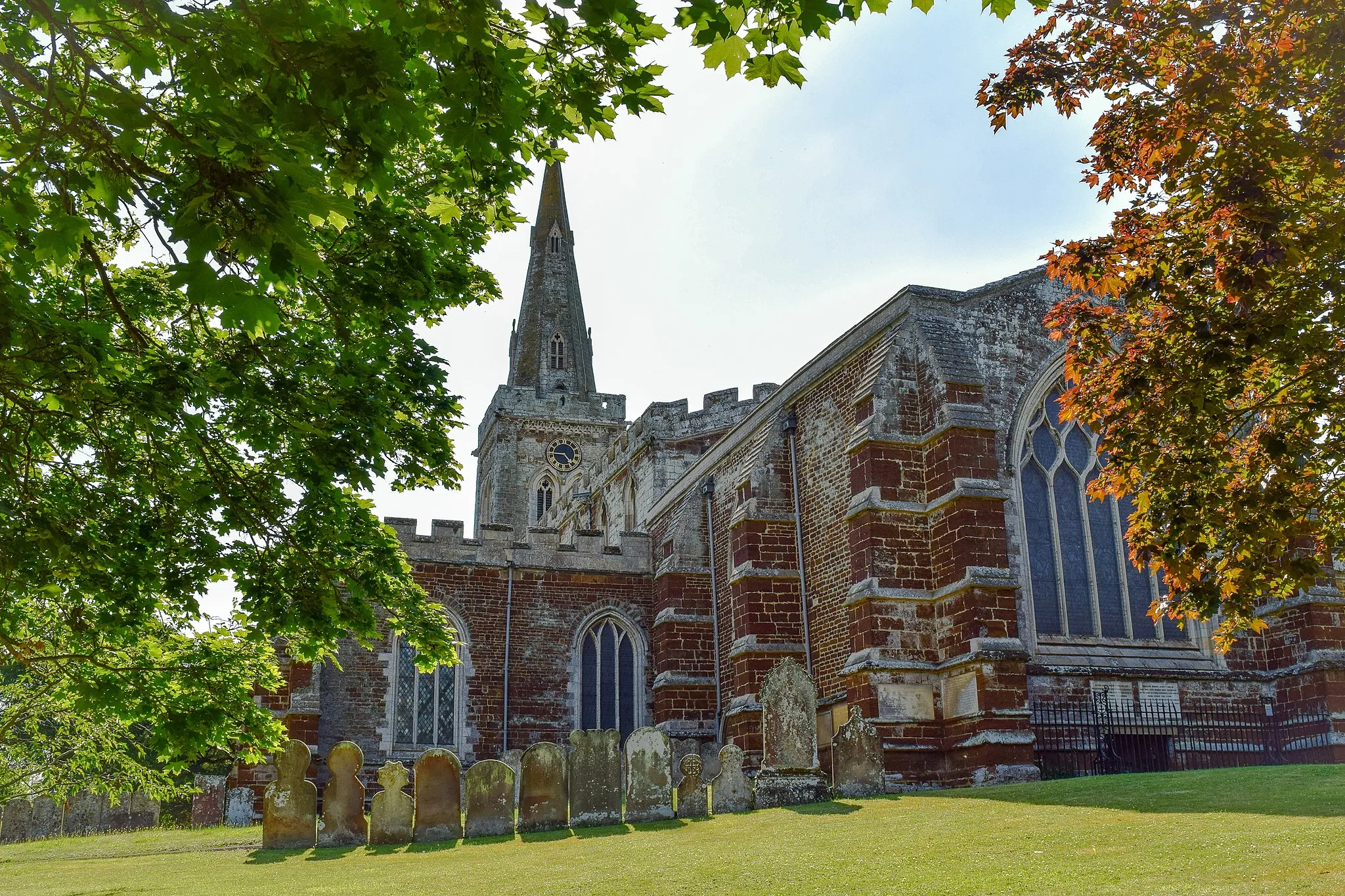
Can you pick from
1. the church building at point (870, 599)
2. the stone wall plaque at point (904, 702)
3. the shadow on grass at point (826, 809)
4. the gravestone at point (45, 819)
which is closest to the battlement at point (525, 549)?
the church building at point (870, 599)

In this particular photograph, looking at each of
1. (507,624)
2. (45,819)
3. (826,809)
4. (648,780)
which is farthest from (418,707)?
(826,809)

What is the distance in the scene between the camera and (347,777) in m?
13.2

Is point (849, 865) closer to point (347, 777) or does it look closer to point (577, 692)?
point (347, 777)

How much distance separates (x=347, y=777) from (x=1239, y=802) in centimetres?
914

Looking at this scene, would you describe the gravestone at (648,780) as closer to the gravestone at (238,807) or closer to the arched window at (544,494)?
the gravestone at (238,807)

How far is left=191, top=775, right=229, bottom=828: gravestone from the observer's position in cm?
1877

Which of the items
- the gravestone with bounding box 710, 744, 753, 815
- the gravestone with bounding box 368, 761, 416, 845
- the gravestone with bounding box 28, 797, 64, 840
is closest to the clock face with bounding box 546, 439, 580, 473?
the gravestone with bounding box 28, 797, 64, 840

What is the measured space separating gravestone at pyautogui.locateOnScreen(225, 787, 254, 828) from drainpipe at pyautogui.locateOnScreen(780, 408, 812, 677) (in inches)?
369

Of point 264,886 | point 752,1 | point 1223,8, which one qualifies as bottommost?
point 264,886

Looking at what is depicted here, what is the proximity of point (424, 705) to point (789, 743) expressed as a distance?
1032cm

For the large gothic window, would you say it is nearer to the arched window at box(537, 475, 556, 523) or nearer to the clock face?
the arched window at box(537, 475, 556, 523)

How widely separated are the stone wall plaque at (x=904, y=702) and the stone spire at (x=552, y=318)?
104ft

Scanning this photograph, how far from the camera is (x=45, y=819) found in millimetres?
18000

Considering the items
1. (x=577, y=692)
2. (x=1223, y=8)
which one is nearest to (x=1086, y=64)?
(x=1223, y=8)
